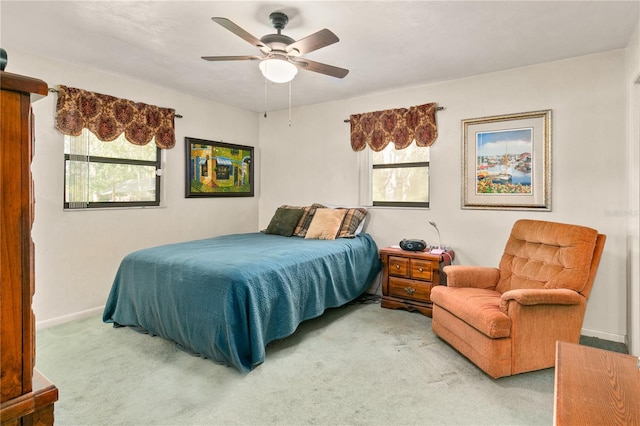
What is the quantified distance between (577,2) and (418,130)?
1786 millimetres

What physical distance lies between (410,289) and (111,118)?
3.50m

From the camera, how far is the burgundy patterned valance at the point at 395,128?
3.79 m

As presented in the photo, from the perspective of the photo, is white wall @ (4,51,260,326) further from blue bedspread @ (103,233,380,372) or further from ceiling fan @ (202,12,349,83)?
ceiling fan @ (202,12,349,83)

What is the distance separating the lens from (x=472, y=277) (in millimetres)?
2922

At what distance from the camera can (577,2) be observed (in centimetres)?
220

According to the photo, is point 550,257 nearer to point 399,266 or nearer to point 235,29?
point 399,266

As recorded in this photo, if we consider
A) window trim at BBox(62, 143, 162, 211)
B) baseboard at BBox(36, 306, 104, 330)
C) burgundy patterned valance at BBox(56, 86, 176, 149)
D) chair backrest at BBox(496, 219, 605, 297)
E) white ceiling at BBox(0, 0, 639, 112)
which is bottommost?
baseboard at BBox(36, 306, 104, 330)

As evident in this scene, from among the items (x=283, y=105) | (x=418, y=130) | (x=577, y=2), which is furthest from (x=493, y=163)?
(x=283, y=105)

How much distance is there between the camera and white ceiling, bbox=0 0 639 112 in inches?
89.1

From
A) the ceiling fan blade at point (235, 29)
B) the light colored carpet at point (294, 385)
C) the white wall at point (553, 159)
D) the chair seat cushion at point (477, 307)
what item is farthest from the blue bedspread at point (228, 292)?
the ceiling fan blade at point (235, 29)

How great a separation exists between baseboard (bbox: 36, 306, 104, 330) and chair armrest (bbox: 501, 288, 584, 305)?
146 inches

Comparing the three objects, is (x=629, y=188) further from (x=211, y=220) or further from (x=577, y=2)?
(x=211, y=220)

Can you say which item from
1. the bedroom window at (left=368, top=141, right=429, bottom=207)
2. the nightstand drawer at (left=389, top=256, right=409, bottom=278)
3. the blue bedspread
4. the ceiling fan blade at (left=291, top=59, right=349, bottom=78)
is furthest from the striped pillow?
the ceiling fan blade at (left=291, top=59, right=349, bottom=78)

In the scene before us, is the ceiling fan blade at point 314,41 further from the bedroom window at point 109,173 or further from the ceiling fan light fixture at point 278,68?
the bedroom window at point 109,173
